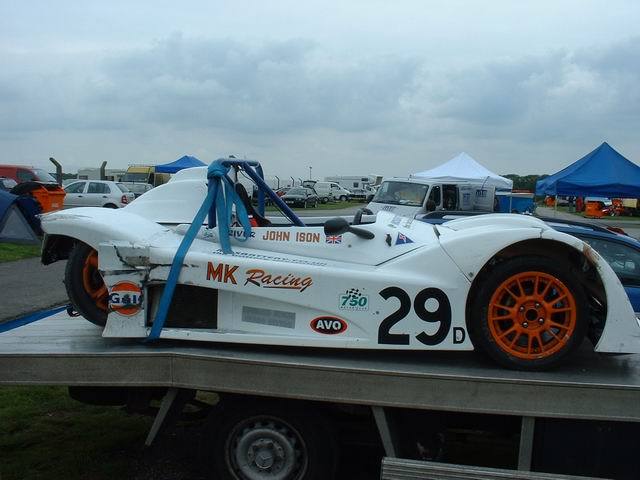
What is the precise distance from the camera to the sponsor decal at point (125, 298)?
3.97m

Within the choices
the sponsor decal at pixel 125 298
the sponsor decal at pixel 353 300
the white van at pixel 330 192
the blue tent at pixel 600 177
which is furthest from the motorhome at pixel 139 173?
the sponsor decal at pixel 353 300

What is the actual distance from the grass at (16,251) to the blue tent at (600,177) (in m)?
13.8

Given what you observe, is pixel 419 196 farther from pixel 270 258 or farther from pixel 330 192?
pixel 330 192

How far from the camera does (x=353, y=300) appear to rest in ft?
12.6

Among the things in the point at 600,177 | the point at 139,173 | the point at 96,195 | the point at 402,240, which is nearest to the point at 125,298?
the point at 402,240

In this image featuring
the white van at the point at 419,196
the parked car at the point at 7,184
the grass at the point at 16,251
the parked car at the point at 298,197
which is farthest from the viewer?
the parked car at the point at 298,197

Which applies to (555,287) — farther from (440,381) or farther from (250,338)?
(250,338)

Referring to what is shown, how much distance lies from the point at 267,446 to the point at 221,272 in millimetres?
1035

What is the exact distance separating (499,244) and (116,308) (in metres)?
2.27

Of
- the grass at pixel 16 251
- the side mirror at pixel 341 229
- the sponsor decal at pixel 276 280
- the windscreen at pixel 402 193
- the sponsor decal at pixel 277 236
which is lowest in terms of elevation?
the grass at pixel 16 251

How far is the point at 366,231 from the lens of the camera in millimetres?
4133

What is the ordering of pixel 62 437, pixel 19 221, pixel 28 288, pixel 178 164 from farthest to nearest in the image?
1. pixel 178 164
2. pixel 19 221
3. pixel 28 288
4. pixel 62 437

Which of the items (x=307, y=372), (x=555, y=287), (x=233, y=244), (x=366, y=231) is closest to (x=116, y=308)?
(x=233, y=244)

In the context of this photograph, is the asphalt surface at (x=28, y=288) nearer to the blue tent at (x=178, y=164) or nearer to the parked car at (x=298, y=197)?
the blue tent at (x=178, y=164)
